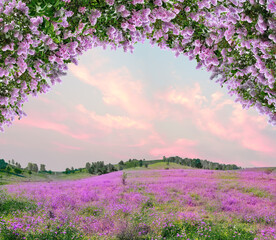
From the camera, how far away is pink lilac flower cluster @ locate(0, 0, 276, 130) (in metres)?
5.25

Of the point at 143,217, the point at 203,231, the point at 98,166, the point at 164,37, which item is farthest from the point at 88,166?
the point at 164,37

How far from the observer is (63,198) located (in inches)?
688

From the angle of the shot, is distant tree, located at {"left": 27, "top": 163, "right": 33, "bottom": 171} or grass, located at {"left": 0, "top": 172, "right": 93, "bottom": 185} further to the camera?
distant tree, located at {"left": 27, "top": 163, "right": 33, "bottom": 171}

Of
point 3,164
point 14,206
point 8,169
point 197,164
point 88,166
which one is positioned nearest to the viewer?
point 14,206

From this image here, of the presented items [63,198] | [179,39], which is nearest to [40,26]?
[179,39]

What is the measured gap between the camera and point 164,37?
6.80m

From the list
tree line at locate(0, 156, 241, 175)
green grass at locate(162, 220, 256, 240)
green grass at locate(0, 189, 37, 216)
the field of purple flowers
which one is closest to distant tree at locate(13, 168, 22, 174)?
tree line at locate(0, 156, 241, 175)

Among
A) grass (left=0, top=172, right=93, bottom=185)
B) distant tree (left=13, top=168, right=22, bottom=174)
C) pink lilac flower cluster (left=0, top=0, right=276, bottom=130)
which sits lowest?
grass (left=0, top=172, right=93, bottom=185)

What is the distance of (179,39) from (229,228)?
8.48m

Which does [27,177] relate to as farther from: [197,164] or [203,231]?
[197,164]

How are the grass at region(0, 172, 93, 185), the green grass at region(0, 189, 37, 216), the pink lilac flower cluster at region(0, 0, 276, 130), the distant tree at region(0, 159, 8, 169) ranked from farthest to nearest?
the distant tree at region(0, 159, 8, 169)
the grass at region(0, 172, 93, 185)
the green grass at region(0, 189, 37, 216)
the pink lilac flower cluster at region(0, 0, 276, 130)

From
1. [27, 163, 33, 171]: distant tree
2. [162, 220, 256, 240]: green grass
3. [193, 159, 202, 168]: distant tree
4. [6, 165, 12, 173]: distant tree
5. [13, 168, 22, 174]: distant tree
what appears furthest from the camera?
[193, 159, 202, 168]: distant tree

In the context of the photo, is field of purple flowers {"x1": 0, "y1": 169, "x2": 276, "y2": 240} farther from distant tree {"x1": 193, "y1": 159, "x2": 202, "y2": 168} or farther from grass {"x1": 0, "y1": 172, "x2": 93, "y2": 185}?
distant tree {"x1": 193, "y1": 159, "x2": 202, "y2": 168}

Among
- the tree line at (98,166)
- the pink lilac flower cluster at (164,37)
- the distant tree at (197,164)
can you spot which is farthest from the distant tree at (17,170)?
the distant tree at (197,164)
